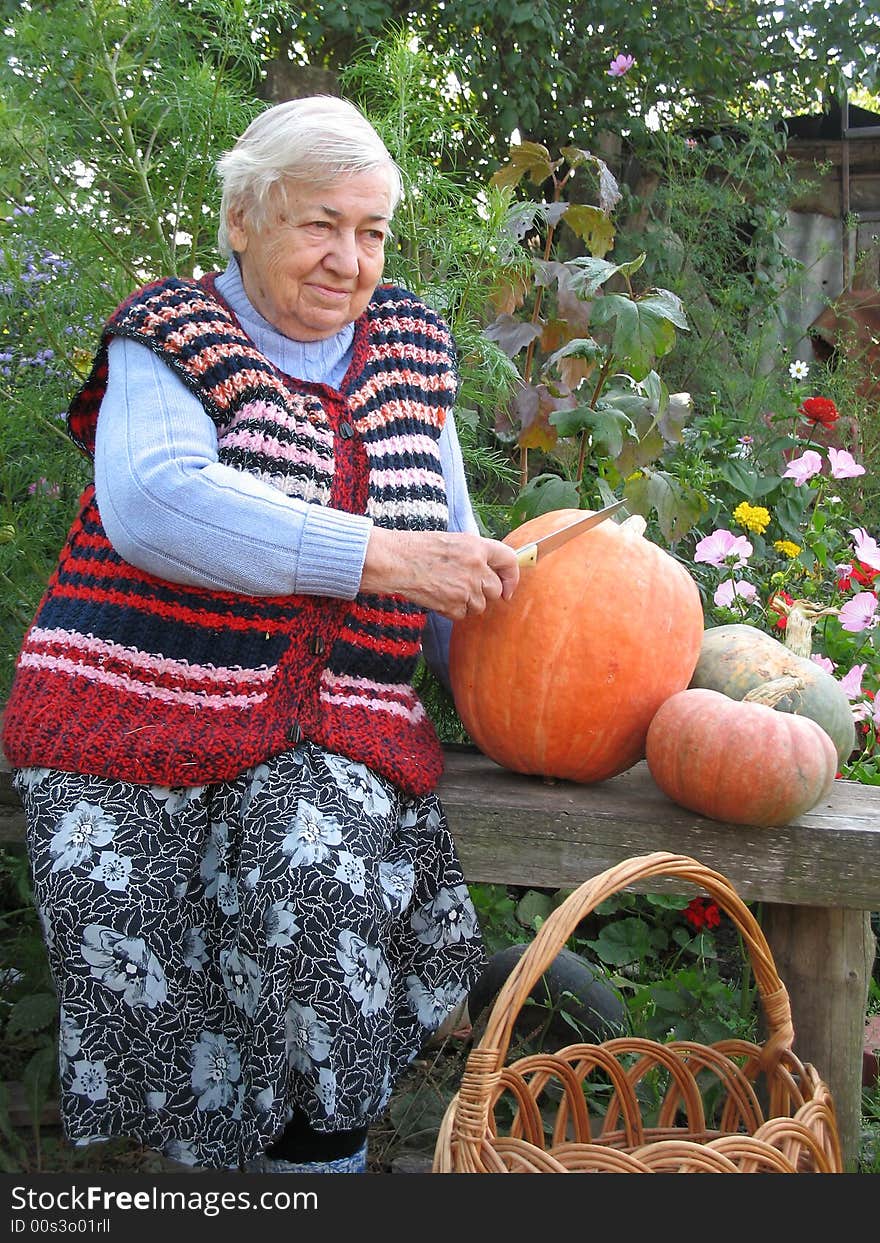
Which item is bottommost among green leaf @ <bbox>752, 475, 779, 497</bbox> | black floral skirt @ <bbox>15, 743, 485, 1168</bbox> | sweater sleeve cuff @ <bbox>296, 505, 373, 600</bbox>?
black floral skirt @ <bbox>15, 743, 485, 1168</bbox>

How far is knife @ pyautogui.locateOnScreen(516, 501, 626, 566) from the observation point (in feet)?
5.76

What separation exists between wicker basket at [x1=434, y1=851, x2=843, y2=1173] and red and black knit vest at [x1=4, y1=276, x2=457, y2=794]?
0.42 meters

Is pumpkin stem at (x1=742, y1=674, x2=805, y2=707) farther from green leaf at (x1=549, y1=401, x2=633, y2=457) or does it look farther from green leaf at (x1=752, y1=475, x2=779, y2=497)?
green leaf at (x1=752, y1=475, x2=779, y2=497)

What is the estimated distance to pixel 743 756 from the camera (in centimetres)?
161

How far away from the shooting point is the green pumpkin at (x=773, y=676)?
1.78 m

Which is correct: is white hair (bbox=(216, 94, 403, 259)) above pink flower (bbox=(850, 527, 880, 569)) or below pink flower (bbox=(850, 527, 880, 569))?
above

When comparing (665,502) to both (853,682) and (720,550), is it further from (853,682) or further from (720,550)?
(853,682)

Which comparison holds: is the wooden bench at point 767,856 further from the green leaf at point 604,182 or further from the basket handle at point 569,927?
the green leaf at point 604,182

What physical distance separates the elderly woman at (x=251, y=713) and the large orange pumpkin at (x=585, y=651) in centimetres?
9

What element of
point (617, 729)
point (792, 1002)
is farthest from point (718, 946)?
point (617, 729)

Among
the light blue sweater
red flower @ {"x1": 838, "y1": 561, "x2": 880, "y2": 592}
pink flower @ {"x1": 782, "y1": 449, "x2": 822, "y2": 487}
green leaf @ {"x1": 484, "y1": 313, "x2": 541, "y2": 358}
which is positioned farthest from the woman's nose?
pink flower @ {"x1": 782, "y1": 449, "x2": 822, "y2": 487}

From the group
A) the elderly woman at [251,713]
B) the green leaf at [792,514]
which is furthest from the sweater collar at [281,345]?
the green leaf at [792,514]

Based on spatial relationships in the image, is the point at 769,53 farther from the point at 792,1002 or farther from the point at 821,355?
the point at 792,1002

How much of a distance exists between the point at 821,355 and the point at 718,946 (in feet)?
11.2
